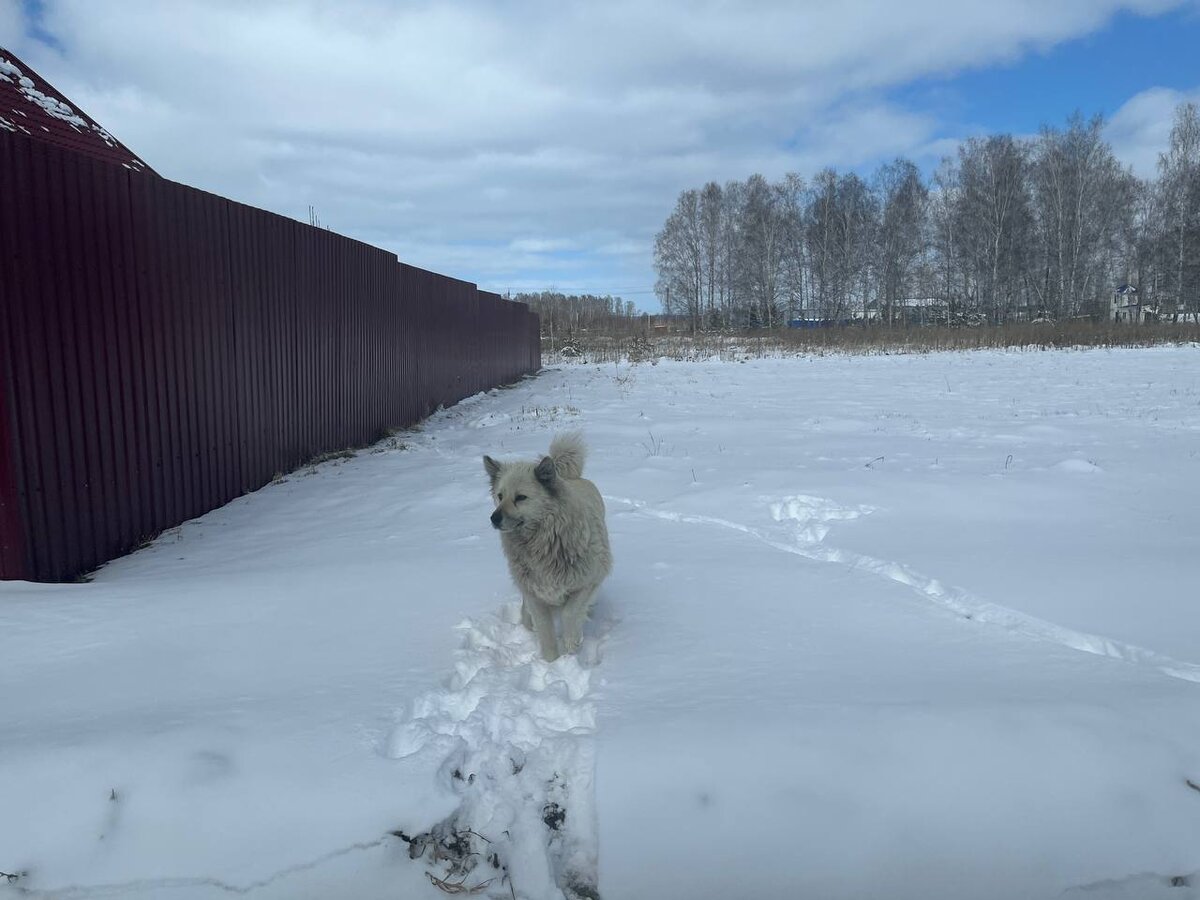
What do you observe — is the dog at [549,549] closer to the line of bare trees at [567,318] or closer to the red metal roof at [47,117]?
the red metal roof at [47,117]

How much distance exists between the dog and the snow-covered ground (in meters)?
0.22

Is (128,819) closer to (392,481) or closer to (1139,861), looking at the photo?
(1139,861)

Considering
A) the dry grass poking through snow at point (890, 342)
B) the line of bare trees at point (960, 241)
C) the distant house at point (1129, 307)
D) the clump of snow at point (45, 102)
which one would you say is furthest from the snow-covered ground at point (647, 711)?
the distant house at point (1129, 307)

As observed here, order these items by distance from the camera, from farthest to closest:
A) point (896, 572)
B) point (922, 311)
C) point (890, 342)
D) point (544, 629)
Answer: point (922, 311)
point (890, 342)
point (896, 572)
point (544, 629)

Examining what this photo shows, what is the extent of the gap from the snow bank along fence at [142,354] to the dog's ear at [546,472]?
3.03 metres

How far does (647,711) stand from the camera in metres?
2.62

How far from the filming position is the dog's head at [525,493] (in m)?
3.22

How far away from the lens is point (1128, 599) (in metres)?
3.49

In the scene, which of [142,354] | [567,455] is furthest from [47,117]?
[567,455]

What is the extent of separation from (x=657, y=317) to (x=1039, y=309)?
24.9 m

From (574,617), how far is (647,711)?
78 centimetres

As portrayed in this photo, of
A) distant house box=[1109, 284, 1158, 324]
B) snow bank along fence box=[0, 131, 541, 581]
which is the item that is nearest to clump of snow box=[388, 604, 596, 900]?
snow bank along fence box=[0, 131, 541, 581]

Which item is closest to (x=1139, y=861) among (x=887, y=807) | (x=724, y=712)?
(x=887, y=807)

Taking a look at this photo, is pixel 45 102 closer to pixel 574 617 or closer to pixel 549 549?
pixel 549 549
